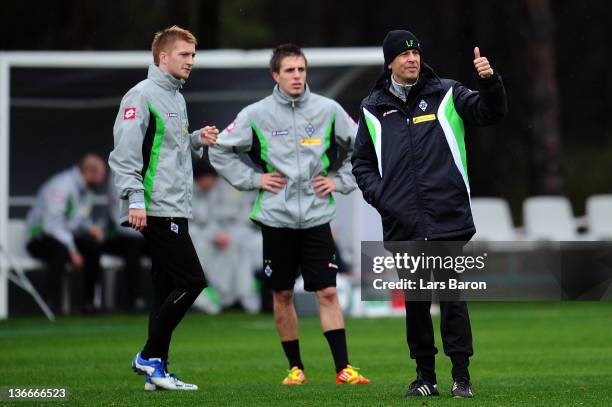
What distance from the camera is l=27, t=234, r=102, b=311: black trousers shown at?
19391mm

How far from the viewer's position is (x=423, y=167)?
8406mm

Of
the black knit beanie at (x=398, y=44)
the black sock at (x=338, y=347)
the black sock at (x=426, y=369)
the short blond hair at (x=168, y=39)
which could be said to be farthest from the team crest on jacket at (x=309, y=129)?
the black sock at (x=426, y=369)

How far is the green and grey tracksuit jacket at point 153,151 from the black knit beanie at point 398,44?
1.65 meters

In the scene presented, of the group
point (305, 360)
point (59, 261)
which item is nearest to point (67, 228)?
point (59, 261)

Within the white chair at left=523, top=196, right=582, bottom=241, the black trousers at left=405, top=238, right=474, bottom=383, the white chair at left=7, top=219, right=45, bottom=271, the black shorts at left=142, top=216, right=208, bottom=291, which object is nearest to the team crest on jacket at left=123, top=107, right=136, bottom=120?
the black shorts at left=142, top=216, right=208, bottom=291

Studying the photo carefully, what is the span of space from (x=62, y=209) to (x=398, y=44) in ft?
38.1

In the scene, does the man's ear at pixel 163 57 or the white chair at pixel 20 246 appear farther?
the white chair at pixel 20 246

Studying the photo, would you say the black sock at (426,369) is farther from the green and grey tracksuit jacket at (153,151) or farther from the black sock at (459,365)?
the green and grey tracksuit jacket at (153,151)

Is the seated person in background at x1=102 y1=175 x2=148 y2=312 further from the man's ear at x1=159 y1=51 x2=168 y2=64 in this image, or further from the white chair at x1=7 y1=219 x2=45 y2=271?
the man's ear at x1=159 y1=51 x2=168 y2=64

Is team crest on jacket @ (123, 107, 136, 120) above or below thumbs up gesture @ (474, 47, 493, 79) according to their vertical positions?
below

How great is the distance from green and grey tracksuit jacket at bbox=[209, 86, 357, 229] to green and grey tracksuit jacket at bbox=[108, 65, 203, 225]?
74cm

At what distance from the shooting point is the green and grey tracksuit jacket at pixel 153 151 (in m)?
9.21

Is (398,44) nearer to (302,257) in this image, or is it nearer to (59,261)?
(302,257)

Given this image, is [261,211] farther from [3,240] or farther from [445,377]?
[3,240]
